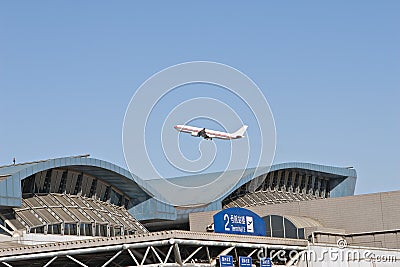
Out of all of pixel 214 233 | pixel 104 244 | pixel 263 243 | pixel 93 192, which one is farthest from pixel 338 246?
pixel 93 192

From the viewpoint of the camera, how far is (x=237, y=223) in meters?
48.6

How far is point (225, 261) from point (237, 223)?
16.9ft

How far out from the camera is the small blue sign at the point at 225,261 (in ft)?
143

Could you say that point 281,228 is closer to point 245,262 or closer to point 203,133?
point 245,262

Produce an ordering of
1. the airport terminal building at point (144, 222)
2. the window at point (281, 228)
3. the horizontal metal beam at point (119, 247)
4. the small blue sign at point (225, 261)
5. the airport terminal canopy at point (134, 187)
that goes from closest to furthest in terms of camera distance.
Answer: the horizontal metal beam at point (119, 247) < the airport terminal building at point (144, 222) < the small blue sign at point (225, 261) < the airport terminal canopy at point (134, 187) < the window at point (281, 228)

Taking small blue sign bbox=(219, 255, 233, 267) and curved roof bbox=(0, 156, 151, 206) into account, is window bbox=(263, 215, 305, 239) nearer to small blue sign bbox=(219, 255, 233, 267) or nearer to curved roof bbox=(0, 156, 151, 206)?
curved roof bbox=(0, 156, 151, 206)

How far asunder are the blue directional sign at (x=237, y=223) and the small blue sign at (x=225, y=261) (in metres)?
2.99

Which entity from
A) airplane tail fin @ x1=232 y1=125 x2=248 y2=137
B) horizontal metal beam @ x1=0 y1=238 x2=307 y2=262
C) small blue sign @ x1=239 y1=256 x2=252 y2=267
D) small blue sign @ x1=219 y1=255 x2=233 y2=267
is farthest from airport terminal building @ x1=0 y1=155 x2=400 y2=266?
airplane tail fin @ x1=232 y1=125 x2=248 y2=137

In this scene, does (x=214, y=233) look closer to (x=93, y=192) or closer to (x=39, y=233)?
(x=39, y=233)

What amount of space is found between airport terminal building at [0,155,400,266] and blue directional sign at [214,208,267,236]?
30 centimetres

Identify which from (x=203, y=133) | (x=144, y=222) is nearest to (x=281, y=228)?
(x=144, y=222)

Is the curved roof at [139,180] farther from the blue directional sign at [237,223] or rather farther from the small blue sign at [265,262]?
the small blue sign at [265,262]

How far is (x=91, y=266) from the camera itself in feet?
153

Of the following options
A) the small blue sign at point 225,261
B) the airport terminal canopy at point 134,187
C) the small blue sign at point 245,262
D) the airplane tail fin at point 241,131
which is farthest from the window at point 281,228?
the airplane tail fin at point 241,131
